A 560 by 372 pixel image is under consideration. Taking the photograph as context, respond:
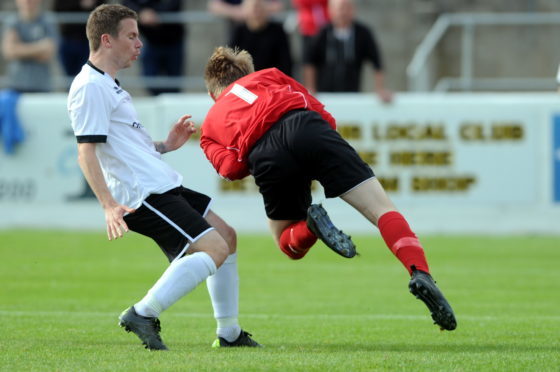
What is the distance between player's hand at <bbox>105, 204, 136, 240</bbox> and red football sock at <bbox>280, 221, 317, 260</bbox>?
134 cm

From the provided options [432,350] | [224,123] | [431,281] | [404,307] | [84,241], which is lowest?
[84,241]

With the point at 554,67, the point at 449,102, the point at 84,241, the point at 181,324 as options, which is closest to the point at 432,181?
the point at 449,102

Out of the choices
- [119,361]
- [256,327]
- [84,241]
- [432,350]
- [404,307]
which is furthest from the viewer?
[84,241]

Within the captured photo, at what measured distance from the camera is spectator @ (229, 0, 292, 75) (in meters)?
15.1

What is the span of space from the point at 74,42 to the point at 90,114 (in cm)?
1081

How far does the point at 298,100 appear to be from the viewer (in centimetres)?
679

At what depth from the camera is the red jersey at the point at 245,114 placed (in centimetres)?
674

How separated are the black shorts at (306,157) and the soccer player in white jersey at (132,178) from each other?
0.51m

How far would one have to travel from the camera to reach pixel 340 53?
49.5 feet

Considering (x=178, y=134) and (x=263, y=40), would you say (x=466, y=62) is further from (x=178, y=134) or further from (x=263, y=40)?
(x=178, y=134)

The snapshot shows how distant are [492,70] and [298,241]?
13.2m

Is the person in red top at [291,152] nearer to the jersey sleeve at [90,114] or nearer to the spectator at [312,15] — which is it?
the jersey sleeve at [90,114]

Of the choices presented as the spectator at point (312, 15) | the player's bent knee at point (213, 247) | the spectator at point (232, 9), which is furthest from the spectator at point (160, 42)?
the player's bent knee at point (213, 247)

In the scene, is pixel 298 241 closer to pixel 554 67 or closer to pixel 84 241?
pixel 84 241
